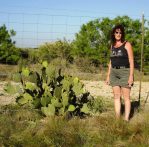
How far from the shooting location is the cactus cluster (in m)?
7.27

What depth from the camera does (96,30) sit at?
1859cm

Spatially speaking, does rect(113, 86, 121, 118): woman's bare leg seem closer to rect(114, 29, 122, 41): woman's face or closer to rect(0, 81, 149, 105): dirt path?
rect(114, 29, 122, 41): woman's face

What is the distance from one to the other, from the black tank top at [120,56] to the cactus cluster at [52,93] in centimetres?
80

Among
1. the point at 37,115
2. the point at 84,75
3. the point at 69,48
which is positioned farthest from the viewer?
the point at 69,48

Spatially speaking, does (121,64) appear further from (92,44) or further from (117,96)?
(92,44)

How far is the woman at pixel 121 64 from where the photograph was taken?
22.9ft

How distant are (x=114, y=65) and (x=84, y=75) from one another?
346 inches

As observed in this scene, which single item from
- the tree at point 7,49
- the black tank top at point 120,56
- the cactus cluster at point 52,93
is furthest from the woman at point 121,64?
the tree at point 7,49

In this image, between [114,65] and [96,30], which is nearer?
[114,65]

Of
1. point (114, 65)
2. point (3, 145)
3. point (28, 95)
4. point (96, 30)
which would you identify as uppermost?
point (96, 30)

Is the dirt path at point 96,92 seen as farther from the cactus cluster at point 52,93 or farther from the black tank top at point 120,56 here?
the black tank top at point 120,56

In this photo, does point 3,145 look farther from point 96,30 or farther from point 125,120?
point 96,30

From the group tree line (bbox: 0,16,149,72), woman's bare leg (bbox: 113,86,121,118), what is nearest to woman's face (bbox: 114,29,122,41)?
woman's bare leg (bbox: 113,86,121,118)

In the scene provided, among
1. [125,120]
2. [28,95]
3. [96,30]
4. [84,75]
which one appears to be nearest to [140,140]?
[125,120]
